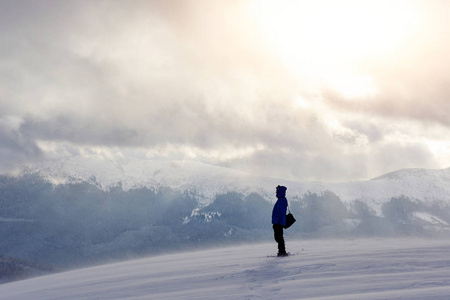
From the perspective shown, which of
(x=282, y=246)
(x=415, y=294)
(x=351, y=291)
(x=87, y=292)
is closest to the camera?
(x=415, y=294)

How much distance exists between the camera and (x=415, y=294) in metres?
8.74

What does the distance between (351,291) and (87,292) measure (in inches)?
357

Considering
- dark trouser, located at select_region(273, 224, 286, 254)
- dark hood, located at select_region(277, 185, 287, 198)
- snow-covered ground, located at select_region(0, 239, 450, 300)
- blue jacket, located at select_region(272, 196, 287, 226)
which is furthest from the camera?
blue jacket, located at select_region(272, 196, 287, 226)

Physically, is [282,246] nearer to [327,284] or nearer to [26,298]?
[327,284]

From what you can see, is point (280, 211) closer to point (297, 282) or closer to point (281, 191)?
point (281, 191)

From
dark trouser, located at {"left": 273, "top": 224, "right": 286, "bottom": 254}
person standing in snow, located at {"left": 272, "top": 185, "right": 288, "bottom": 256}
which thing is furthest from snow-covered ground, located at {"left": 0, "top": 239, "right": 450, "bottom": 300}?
person standing in snow, located at {"left": 272, "top": 185, "right": 288, "bottom": 256}

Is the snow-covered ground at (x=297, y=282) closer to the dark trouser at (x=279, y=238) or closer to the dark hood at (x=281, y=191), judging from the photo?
the dark trouser at (x=279, y=238)

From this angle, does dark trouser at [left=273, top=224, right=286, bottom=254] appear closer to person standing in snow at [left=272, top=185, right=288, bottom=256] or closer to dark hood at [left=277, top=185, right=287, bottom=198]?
person standing in snow at [left=272, top=185, right=288, bottom=256]

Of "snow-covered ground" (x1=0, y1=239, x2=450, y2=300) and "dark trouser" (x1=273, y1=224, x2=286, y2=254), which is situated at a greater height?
"dark trouser" (x1=273, y1=224, x2=286, y2=254)

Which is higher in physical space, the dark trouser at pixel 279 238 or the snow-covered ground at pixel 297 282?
the dark trouser at pixel 279 238

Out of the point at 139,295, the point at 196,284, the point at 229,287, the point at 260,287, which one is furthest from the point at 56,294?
the point at 260,287

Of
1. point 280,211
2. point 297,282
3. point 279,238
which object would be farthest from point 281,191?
point 297,282

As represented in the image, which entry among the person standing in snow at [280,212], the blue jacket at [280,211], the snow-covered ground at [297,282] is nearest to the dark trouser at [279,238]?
the person standing in snow at [280,212]

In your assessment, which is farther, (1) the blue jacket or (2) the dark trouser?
(1) the blue jacket
